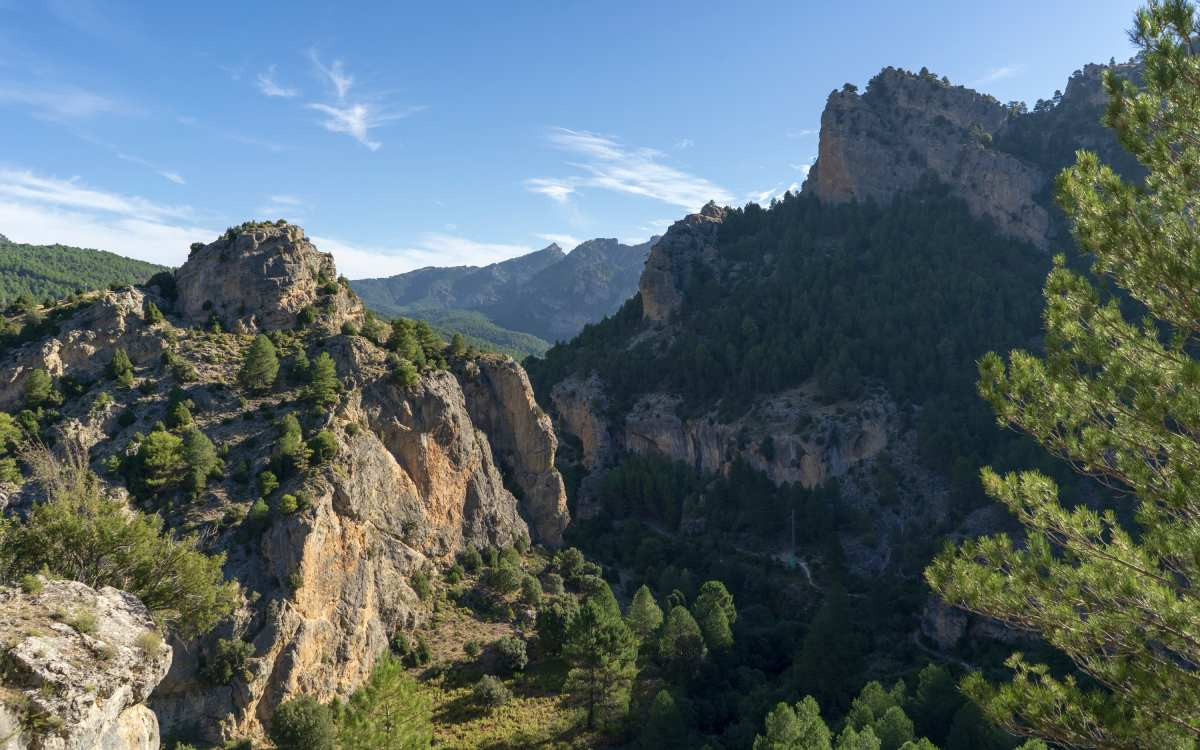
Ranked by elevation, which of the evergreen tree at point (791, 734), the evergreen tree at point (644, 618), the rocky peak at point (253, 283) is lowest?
the evergreen tree at point (644, 618)

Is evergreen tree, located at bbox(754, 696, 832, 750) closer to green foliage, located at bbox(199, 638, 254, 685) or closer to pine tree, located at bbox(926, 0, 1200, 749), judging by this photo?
pine tree, located at bbox(926, 0, 1200, 749)

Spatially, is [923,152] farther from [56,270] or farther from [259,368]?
[56,270]

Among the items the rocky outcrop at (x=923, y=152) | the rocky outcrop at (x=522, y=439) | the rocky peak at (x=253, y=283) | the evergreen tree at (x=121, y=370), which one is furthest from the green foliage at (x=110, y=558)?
the rocky outcrop at (x=923, y=152)

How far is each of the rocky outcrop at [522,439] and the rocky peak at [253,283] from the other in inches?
655

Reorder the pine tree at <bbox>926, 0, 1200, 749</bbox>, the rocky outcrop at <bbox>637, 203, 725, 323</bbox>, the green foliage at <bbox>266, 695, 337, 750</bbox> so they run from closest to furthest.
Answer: the pine tree at <bbox>926, 0, 1200, 749</bbox>, the green foliage at <bbox>266, 695, 337, 750</bbox>, the rocky outcrop at <bbox>637, 203, 725, 323</bbox>

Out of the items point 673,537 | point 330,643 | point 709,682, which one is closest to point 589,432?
point 673,537

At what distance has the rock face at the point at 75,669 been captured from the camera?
10.7 metres

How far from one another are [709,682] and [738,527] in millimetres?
39226

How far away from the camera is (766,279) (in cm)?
12706

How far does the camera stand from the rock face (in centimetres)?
1071

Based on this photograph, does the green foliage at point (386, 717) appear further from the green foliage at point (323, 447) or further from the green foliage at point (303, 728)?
the green foliage at point (323, 447)

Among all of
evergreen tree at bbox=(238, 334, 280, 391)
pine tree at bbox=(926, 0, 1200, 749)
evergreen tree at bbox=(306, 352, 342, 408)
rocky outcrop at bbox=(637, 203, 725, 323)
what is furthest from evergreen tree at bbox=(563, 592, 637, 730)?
rocky outcrop at bbox=(637, 203, 725, 323)

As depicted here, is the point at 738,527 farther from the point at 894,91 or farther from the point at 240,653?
the point at 894,91

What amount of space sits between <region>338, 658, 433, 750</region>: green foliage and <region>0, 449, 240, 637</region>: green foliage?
860 cm
